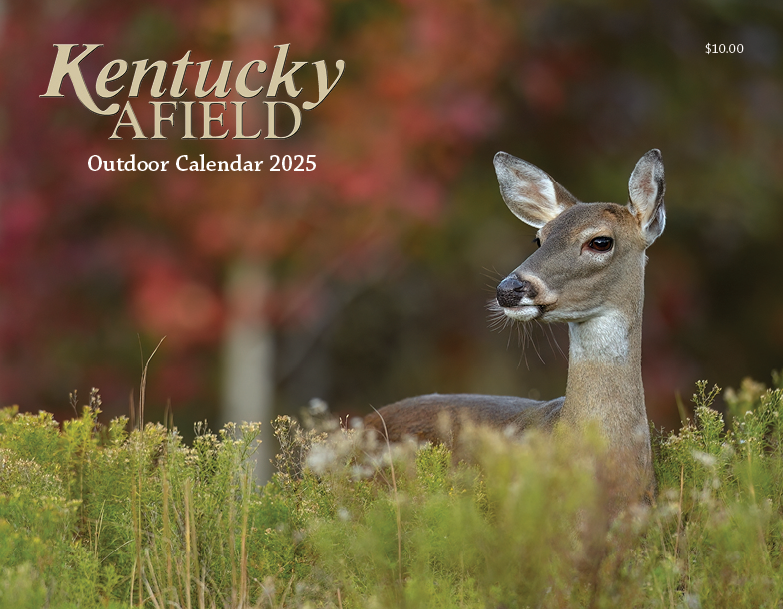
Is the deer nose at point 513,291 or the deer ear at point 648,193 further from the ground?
the deer ear at point 648,193

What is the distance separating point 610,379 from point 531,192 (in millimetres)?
1064

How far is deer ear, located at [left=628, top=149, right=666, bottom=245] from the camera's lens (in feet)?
14.4

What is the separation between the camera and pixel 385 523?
3488 millimetres

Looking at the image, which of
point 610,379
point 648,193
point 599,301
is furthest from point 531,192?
point 610,379

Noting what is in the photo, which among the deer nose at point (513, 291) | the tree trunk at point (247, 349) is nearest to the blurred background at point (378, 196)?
the tree trunk at point (247, 349)

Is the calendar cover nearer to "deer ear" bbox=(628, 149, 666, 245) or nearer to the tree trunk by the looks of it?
the tree trunk

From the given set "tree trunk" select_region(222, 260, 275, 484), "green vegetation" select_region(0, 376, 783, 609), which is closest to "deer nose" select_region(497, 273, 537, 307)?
"green vegetation" select_region(0, 376, 783, 609)

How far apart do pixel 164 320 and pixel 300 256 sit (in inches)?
52.1

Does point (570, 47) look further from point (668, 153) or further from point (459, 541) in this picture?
point (459, 541)

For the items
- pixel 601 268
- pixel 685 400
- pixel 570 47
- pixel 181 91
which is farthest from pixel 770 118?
pixel 601 268

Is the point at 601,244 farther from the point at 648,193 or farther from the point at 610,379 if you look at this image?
the point at 610,379

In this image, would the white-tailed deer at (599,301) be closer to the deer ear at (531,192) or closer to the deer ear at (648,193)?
the deer ear at (648,193)

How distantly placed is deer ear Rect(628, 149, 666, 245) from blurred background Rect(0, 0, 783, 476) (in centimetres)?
372

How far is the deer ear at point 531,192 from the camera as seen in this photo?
4.84 meters
